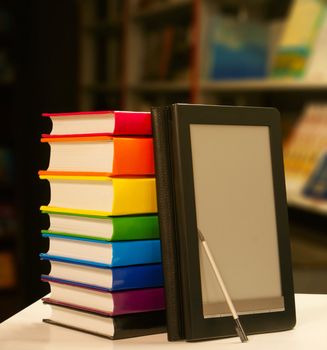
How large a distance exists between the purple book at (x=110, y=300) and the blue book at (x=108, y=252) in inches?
1.4

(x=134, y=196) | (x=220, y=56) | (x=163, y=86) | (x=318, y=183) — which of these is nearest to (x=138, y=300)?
(x=134, y=196)

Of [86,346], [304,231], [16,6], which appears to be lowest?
[86,346]

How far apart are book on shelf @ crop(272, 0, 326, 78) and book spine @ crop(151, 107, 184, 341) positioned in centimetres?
211

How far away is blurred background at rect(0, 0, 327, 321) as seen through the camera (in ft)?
9.71

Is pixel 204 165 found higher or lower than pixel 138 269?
higher

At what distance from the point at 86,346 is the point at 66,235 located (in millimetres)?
159

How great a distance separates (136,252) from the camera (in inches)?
36.7

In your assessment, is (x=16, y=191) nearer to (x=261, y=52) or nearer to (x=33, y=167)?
(x=33, y=167)

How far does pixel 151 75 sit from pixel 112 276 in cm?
315

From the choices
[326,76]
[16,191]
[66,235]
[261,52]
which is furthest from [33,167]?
[66,235]

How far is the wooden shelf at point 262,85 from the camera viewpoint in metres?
2.89

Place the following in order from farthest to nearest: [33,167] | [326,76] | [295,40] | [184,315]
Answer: [33,167] → [295,40] → [326,76] → [184,315]

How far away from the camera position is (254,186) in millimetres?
969

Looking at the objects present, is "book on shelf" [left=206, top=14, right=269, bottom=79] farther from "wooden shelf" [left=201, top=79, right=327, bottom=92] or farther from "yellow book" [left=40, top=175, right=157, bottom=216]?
"yellow book" [left=40, top=175, right=157, bottom=216]
